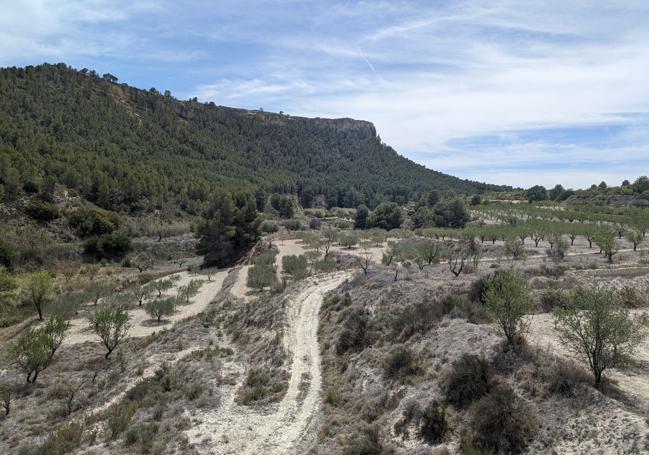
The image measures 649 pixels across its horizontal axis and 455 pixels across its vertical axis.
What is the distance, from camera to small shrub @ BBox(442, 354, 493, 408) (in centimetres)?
1433

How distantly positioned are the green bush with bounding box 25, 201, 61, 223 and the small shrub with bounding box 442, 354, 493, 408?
6795 cm

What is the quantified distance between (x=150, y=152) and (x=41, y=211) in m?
63.4

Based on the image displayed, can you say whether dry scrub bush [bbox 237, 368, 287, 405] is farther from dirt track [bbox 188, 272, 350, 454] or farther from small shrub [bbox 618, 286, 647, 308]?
small shrub [bbox 618, 286, 647, 308]

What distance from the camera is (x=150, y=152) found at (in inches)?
4815

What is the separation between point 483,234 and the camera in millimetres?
65375

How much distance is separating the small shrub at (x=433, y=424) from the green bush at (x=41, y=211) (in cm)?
6808

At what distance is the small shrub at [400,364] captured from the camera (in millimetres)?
17531

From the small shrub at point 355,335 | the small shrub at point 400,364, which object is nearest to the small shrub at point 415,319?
the small shrub at point 355,335

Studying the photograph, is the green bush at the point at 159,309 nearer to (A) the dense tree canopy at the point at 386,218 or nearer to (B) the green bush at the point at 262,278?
(B) the green bush at the point at 262,278

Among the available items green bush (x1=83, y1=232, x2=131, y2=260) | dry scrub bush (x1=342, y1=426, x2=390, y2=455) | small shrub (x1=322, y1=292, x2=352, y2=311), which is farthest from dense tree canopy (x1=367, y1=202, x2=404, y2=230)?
dry scrub bush (x1=342, y1=426, x2=390, y2=455)

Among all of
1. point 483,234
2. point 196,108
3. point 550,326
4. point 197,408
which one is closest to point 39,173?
point 197,408

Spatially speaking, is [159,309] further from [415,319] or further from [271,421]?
[415,319]

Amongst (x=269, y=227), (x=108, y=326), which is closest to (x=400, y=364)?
(x=108, y=326)

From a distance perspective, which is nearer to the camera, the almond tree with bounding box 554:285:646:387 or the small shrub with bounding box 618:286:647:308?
the almond tree with bounding box 554:285:646:387
